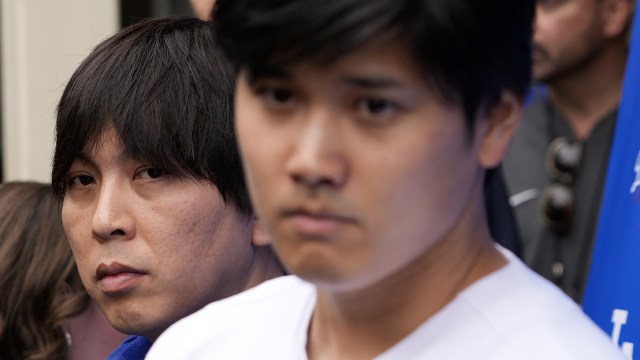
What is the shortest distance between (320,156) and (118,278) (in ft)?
3.72

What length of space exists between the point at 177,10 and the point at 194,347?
16.7 ft

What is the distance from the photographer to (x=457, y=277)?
1.86 m

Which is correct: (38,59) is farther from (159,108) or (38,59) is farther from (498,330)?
(498,330)

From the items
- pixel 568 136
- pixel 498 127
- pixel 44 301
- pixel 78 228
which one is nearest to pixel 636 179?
pixel 498 127

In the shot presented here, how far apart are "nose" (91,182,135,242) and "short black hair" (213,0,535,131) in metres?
0.92

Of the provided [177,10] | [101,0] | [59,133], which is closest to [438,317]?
[59,133]

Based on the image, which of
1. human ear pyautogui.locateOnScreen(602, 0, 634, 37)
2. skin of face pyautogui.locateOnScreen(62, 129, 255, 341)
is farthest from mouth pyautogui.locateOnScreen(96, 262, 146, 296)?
human ear pyautogui.locateOnScreen(602, 0, 634, 37)

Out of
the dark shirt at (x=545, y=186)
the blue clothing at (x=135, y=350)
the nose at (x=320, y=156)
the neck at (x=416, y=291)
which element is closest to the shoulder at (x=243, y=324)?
the neck at (x=416, y=291)

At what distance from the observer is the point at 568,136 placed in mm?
4789

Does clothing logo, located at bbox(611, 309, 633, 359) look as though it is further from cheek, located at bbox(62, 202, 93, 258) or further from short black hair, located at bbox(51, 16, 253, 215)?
cheek, located at bbox(62, 202, 93, 258)

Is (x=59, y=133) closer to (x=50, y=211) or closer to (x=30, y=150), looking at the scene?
(x=50, y=211)

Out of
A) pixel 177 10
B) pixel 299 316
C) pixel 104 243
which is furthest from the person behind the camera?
pixel 177 10

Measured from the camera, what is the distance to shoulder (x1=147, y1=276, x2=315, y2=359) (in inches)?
82.3

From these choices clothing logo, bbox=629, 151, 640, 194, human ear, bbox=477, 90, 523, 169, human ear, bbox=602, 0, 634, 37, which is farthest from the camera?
human ear, bbox=602, 0, 634, 37
